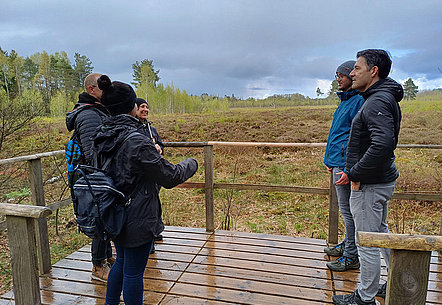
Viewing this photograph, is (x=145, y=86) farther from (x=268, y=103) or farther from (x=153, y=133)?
(x=153, y=133)

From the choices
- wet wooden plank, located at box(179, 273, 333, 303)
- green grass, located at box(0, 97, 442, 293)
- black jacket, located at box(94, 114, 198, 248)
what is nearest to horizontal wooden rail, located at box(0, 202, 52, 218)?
black jacket, located at box(94, 114, 198, 248)

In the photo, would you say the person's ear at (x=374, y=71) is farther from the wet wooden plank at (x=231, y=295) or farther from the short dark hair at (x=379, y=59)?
the wet wooden plank at (x=231, y=295)

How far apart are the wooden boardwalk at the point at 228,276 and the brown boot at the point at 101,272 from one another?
0.05 m

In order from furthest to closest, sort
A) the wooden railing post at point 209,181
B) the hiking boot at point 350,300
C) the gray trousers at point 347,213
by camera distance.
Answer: the wooden railing post at point 209,181, the gray trousers at point 347,213, the hiking boot at point 350,300

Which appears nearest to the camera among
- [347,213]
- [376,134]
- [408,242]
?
[408,242]

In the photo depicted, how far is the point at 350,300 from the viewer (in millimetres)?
2158

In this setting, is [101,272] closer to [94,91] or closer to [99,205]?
[99,205]

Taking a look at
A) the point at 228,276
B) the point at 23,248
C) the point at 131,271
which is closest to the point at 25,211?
the point at 23,248

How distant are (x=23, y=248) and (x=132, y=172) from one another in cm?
62

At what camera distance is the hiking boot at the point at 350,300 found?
6.83ft

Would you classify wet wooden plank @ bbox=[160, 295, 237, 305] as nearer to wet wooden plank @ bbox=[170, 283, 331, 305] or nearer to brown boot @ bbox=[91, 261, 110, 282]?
wet wooden plank @ bbox=[170, 283, 331, 305]

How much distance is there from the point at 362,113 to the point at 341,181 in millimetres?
591

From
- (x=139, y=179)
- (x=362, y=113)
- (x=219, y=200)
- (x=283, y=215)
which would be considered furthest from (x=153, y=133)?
(x=219, y=200)

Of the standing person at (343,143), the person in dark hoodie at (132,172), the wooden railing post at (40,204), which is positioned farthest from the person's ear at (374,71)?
the wooden railing post at (40,204)
